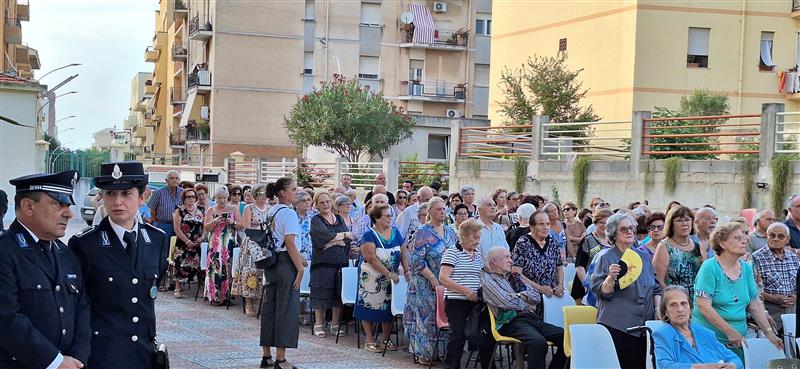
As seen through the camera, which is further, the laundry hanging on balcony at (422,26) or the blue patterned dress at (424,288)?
the laundry hanging on balcony at (422,26)

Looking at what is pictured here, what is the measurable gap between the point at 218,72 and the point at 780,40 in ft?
87.7

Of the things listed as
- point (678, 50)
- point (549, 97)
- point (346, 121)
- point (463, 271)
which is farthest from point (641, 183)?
point (346, 121)

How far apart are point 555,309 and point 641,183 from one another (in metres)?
10.8

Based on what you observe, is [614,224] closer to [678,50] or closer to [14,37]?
[678,50]

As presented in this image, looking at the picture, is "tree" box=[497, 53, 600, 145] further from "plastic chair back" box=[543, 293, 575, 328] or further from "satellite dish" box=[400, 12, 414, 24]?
"plastic chair back" box=[543, 293, 575, 328]

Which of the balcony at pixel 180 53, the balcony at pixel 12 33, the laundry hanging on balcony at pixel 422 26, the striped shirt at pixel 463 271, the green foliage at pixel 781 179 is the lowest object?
the striped shirt at pixel 463 271

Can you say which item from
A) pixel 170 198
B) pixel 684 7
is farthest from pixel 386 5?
pixel 170 198

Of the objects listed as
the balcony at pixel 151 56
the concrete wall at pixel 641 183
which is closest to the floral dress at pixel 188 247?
the concrete wall at pixel 641 183

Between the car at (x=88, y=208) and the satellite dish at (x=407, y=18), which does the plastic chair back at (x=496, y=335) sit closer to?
the car at (x=88, y=208)

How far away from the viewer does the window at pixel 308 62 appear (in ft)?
169

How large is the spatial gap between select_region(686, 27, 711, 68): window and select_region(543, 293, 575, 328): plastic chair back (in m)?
24.3

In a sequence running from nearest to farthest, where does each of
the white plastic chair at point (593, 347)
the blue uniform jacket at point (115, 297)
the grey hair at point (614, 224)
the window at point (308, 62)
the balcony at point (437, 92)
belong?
1. the blue uniform jacket at point (115, 297)
2. the white plastic chair at point (593, 347)
3. the grey hair at point (614, 224)
4. the window at point (308, 62)
5. the balcony at point (437, 92)

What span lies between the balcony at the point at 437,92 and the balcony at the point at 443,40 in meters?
1.76

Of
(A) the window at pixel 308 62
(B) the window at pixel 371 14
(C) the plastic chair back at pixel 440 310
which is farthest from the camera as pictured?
(B) the window at pixel 371 14
